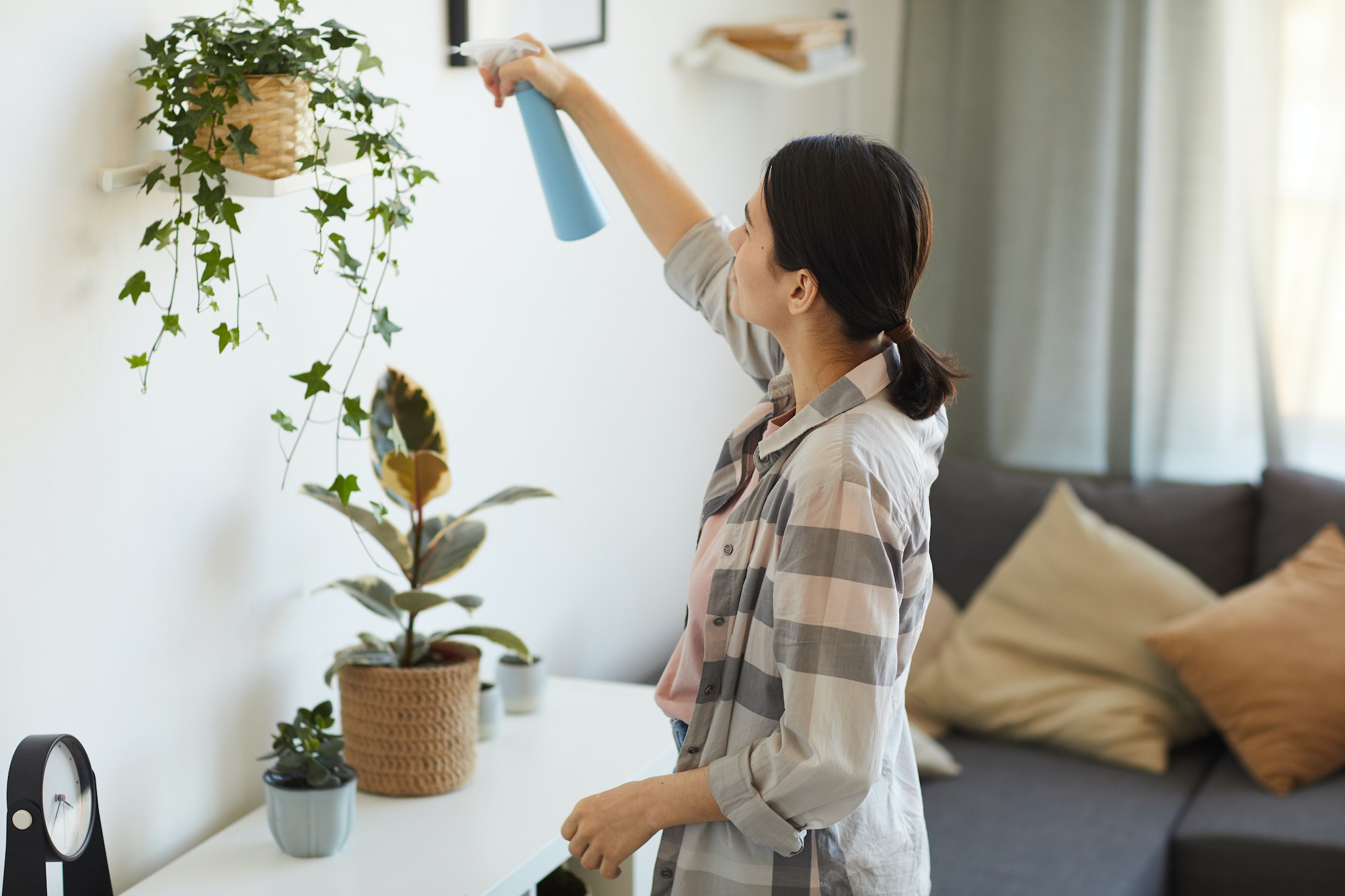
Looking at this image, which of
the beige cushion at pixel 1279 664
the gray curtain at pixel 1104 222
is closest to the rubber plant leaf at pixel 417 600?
the beige cushion at pixel 1279 664

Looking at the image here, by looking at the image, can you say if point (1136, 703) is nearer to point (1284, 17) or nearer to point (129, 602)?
point (1284, 17)

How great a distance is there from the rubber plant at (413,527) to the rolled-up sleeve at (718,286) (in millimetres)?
298

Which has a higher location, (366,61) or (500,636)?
(366,61)

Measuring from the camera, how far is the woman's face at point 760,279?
120 cm

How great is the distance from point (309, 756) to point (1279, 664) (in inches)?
71.2

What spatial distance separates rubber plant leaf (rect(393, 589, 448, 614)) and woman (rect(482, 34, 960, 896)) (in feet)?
1.04

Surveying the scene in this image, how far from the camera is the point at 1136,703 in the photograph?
2.52m

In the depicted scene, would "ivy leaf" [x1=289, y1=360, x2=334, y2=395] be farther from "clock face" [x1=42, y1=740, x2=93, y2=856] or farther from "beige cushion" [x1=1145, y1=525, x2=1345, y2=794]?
"beige cushion" [x1=1145, y1=525, x2=1345, y2=794]

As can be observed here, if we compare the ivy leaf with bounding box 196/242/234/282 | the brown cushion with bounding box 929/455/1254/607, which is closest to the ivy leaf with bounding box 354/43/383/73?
the ivy leaf with bounding box 196/242/234/282

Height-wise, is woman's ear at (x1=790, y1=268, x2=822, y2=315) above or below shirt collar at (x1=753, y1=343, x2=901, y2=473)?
above

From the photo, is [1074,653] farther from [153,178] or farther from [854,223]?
[153,178]

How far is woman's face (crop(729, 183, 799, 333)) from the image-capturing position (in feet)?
3.93

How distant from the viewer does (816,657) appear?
107cm

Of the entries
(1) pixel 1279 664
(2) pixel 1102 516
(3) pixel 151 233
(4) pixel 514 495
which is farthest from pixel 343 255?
(2) pixel 1102 516
